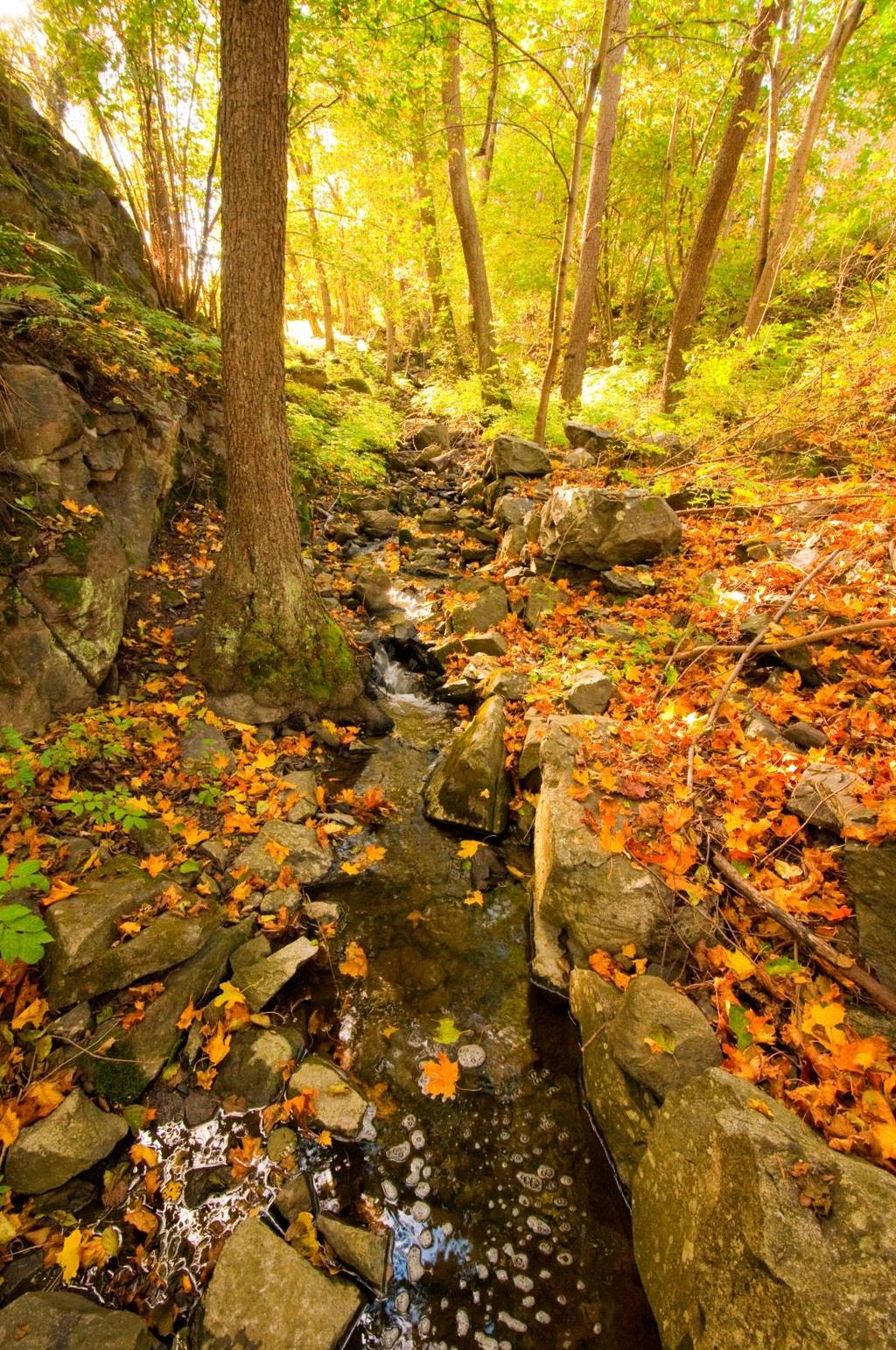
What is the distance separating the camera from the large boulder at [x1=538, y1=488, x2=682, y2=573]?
22.6ft

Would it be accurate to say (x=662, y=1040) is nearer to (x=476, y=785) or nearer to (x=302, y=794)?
(x=476, y=785)

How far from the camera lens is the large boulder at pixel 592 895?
3396 mm

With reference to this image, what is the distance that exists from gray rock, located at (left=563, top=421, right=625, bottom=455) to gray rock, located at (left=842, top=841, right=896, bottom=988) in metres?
8.32

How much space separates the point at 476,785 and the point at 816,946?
2643 millimetres

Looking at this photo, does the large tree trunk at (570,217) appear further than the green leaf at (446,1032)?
Yes

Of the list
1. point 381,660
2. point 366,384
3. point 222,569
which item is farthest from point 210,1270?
point 366,384

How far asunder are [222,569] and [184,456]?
266 cm

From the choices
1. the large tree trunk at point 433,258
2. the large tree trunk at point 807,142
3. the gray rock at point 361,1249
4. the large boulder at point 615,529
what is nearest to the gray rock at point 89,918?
the gray rock at point 361,1249

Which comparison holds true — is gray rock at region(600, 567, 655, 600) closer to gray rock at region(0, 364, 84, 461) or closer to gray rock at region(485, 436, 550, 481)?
gray rock at region(485, 436, 550, 481)

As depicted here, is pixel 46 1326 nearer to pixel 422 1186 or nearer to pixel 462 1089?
pixel 422 1186

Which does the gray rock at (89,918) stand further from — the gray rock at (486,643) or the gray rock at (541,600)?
the gray rock at (541,600)

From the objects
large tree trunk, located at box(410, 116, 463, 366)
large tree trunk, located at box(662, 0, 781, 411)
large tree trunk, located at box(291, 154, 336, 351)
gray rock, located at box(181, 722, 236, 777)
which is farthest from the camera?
large tree trunk, located at box(410, 116, 463, 366)

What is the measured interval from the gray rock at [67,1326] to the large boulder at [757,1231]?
2.06 m

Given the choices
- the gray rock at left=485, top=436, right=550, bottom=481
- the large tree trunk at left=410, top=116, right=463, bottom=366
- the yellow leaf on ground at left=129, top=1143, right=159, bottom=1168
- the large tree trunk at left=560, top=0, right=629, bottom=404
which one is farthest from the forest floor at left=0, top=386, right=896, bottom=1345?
the large tree trunk at left=410, top=116, right=463, bottom=366
